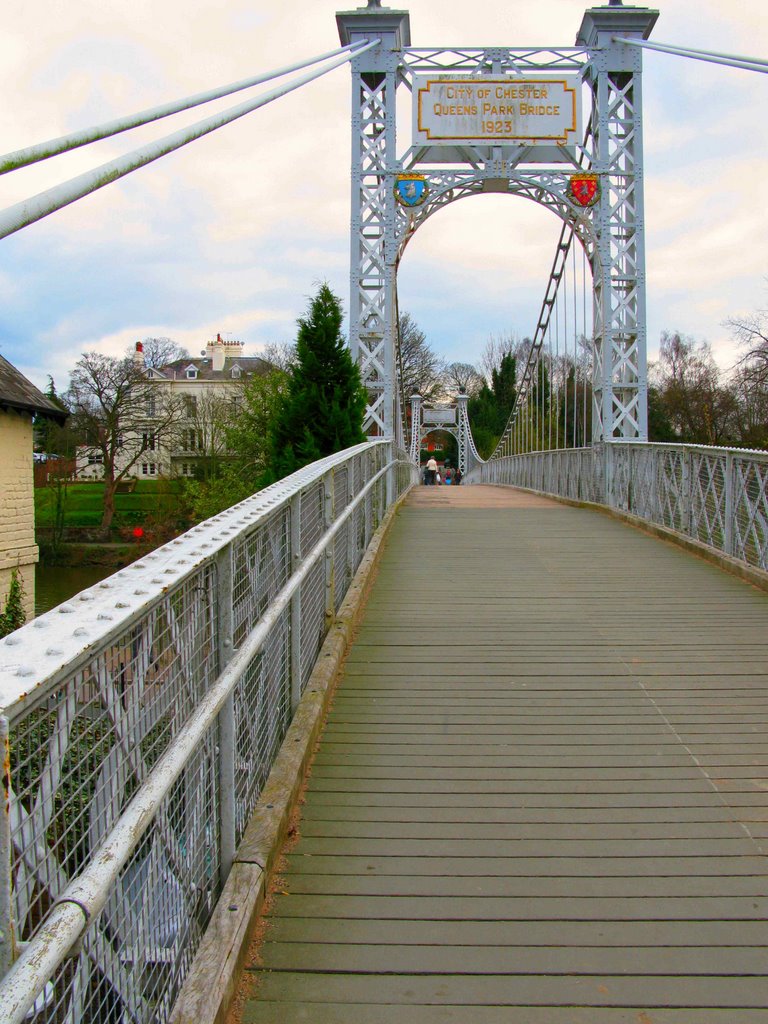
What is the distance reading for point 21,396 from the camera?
40.9 feet

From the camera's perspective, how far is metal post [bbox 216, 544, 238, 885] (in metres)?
2.91

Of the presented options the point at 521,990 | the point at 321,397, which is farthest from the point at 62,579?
the point at 521,990

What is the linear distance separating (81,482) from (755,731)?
50.9 m

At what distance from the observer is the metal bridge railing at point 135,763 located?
1.48 m

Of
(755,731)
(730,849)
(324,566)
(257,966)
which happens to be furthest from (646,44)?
(257,966)

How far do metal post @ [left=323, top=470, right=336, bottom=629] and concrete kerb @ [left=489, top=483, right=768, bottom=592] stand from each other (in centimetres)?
364

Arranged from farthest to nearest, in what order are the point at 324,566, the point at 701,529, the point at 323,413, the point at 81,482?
1. the point at 81,482
2. the point at 323,413
3. the point at 701,529
4. the point at 324,566

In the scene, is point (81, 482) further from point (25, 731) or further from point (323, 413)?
point (25, 731)

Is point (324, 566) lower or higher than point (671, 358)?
lower

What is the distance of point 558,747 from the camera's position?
4363 millimetres

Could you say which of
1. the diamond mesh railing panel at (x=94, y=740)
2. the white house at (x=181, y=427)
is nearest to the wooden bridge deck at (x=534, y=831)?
the diamond mesh railing panel at (x=94, y=740)

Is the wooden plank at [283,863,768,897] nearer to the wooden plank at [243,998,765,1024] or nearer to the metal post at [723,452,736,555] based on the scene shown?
the wooden plank at [243,998,765,1024]

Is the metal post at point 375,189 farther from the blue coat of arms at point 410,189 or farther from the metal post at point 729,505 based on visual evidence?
the metal post at point 729,505

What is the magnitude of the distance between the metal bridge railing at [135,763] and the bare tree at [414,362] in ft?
147
